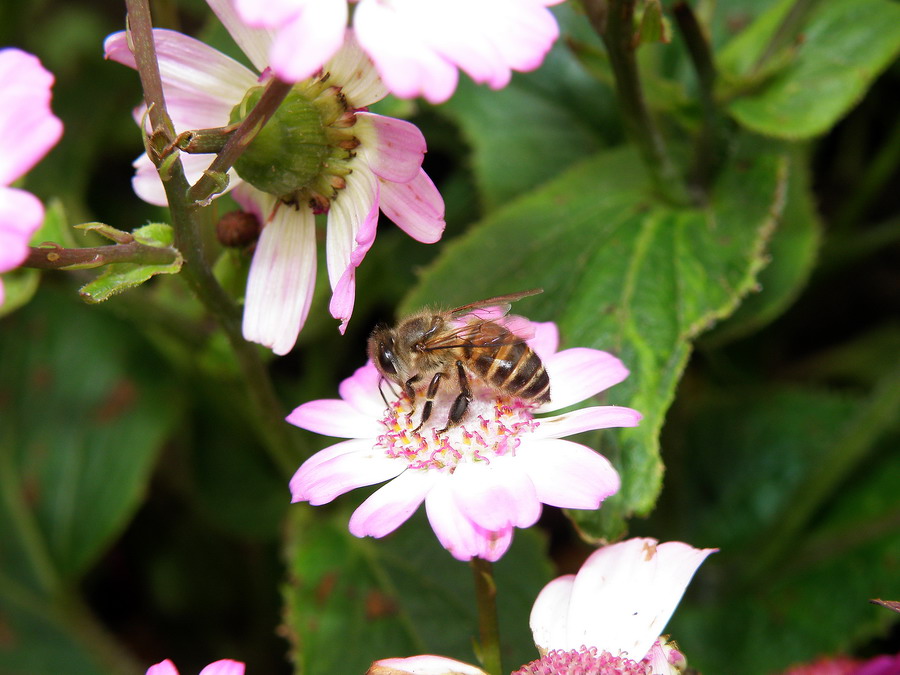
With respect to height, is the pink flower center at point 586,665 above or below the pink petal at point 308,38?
below

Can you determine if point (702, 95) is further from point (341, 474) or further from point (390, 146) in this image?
point (341, 474)

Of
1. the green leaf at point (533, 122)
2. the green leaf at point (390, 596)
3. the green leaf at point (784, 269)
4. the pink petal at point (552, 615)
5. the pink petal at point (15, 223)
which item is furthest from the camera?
the green leaf at point (533, 122)

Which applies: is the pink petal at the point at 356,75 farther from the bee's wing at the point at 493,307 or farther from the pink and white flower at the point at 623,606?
the pink and white flower at the point at 623,606

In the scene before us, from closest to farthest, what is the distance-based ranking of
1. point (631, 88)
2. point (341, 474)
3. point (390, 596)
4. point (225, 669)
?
point (225, 669) < point (341, 474) < point (631, 88) < point (390, 596)

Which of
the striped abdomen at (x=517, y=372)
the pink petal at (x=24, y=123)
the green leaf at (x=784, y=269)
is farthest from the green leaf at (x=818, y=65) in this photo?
the pink petal at (x=24, y=123)

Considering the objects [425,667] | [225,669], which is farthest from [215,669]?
[425,667]

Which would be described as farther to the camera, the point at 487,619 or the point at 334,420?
the point at 334,420

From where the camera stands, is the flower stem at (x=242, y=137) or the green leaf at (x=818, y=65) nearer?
the flower stem at (x=242, y=137)
